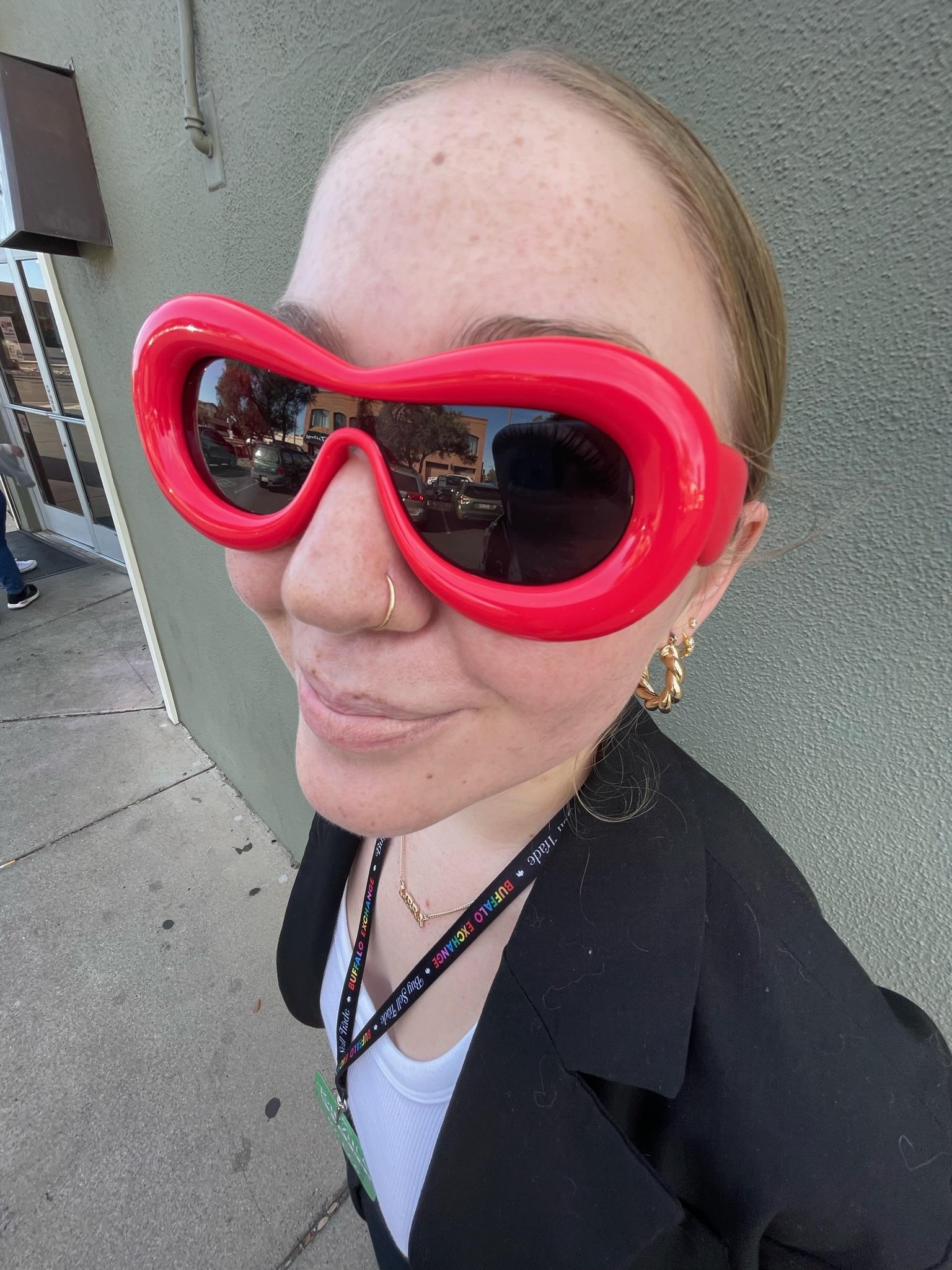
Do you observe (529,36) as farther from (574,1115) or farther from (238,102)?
(574,1115)

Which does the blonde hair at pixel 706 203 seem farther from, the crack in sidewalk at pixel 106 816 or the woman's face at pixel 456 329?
the crack in sidewalk at pixel 106 816

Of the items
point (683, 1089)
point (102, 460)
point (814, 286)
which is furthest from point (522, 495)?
point (102, 460)

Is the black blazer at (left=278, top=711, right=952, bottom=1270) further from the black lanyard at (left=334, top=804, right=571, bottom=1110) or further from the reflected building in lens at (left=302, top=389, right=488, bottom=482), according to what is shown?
the reflected building in lens at (left=302, top=389, right=488, bottom=482)

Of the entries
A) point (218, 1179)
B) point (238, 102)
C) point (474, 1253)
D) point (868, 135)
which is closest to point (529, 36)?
point (868, 135)

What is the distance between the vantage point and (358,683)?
0.58 meters

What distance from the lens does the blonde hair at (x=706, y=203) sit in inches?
21.7

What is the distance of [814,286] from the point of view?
0.75 meters

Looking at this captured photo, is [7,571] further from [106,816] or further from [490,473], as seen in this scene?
[490,473]

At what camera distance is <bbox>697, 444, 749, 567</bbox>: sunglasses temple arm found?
486 mm

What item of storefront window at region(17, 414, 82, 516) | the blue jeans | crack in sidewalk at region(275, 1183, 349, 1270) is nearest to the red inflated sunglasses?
crack in sidewalk at region(275, 1183, 349, 1270)

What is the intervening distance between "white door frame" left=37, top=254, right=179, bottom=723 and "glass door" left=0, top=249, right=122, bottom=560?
225 cm

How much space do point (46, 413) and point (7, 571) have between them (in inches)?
82.1

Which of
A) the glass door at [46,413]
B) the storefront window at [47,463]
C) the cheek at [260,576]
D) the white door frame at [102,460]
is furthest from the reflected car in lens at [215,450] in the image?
the storefront window at [47,463]

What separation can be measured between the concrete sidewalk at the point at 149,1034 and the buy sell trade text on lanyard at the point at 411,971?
83 cm
